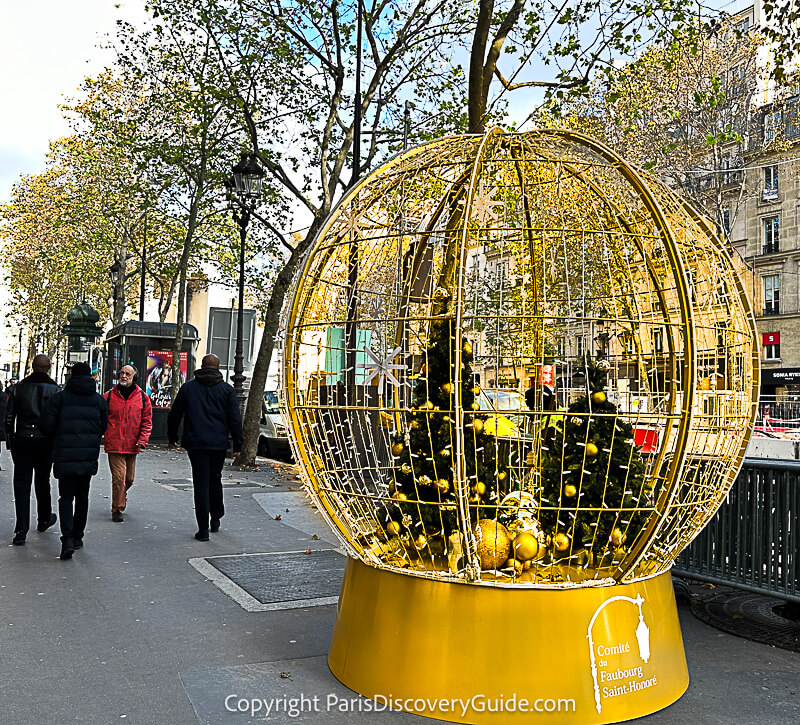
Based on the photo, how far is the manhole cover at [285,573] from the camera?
6.73m

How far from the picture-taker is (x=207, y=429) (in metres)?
8.99

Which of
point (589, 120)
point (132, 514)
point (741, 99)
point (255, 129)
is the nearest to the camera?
point (132, 514)

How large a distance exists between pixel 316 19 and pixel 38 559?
11.8 metres

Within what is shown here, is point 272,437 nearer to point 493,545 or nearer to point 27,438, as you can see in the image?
point 27,438

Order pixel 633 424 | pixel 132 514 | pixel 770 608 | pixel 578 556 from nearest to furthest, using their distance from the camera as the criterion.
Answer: pixel 578 556
pixel 633 424
pixel 770 608
pixel 132 514

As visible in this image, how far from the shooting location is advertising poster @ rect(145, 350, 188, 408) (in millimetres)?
22781

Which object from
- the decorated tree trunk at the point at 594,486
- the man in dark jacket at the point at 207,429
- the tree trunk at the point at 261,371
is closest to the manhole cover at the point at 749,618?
the decorated tree trunk at the point at 594,486

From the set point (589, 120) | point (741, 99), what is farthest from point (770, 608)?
point (741, 99)

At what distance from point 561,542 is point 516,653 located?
0.78 metres

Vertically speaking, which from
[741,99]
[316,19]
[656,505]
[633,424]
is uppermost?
[741,99]

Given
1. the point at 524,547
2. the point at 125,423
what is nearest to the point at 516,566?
the point at 524,547

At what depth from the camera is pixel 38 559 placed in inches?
309

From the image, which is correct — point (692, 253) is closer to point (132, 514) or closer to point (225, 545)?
point (225, 545)

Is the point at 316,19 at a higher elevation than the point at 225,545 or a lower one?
higher
